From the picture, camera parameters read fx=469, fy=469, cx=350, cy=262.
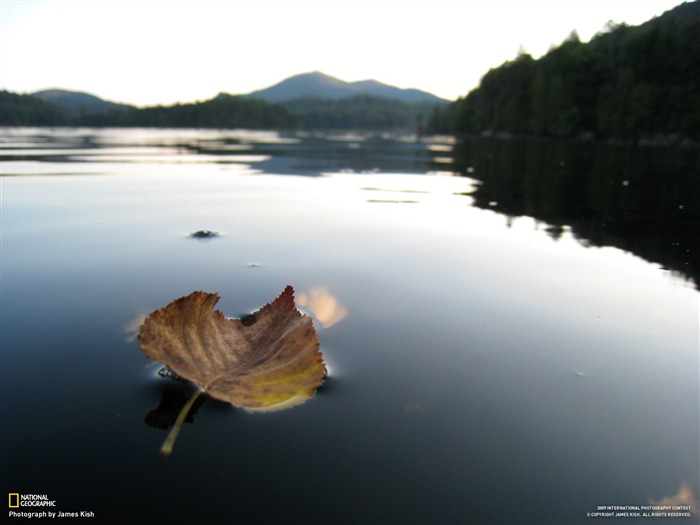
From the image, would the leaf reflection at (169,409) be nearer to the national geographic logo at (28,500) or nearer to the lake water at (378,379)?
the lake water at (378,379)

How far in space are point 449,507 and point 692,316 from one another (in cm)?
368

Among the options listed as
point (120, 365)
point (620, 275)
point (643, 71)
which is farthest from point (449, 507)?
point (643, 71)

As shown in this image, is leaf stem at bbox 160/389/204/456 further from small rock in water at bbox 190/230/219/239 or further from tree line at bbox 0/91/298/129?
tree line at bbox 0/91/298/129

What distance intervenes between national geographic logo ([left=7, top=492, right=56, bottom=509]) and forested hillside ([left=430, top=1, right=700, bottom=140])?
7429 cm

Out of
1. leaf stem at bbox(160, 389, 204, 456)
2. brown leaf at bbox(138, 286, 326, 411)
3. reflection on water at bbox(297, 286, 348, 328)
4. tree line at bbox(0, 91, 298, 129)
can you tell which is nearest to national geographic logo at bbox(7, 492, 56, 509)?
leaf stem at bbox(160, 389, 204, 456)

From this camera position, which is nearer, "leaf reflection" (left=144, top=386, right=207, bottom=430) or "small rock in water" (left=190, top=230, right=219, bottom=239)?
"leaf reflection" (left=144, top=386, right=207, bottom=430)

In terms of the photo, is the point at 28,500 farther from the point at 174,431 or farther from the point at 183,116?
the point at 183,116

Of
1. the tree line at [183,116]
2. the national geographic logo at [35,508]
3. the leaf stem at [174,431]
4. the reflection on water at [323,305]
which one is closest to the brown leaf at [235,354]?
the leaf stem at [174,431]

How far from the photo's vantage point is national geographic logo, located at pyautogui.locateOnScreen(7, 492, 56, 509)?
215 cm

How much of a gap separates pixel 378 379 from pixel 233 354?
3.26 ft

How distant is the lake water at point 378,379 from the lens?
225cm

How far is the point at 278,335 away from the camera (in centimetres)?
308

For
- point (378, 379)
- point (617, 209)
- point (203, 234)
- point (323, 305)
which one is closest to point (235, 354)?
point (378, 379)

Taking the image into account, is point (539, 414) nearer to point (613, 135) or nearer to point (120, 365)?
point (120, 365)
